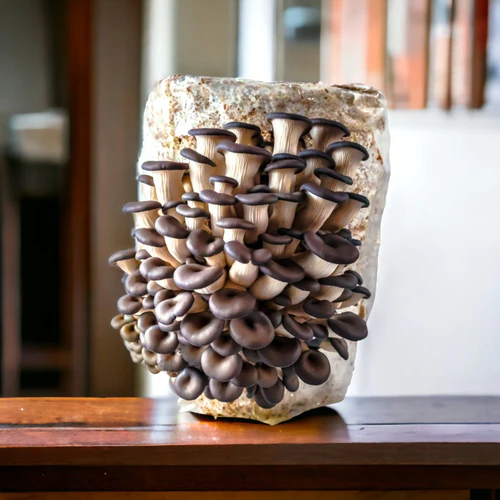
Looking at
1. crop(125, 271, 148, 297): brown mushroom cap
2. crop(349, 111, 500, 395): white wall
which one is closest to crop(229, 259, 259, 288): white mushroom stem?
crop(125, 271, 148, 297): brown mushroom cap

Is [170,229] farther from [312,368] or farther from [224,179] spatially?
[312,368]

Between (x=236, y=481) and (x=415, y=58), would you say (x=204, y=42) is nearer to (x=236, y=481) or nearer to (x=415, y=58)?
(x=415, y=58)

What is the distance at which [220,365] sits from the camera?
499mm

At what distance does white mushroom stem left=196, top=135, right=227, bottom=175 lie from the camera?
51cm

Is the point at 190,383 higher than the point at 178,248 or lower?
lower

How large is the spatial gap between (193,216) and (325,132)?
0.15 meters

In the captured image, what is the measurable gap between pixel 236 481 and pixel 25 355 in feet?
5.00

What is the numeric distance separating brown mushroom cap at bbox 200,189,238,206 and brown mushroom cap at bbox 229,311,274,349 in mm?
96

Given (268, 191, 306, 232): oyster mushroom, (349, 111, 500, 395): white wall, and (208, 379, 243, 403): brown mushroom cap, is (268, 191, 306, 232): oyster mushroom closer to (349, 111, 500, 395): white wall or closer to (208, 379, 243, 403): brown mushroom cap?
(208, 379, 243, 403): brown mushroom cap

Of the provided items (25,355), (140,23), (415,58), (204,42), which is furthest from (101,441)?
(25,355)

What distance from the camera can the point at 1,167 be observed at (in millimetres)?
1879

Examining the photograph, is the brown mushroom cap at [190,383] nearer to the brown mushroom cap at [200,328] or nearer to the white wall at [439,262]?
the brown mushroom cap at [200,328]

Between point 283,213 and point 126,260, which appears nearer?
point 283,213

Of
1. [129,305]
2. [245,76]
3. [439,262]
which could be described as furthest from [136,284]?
[245,76]
